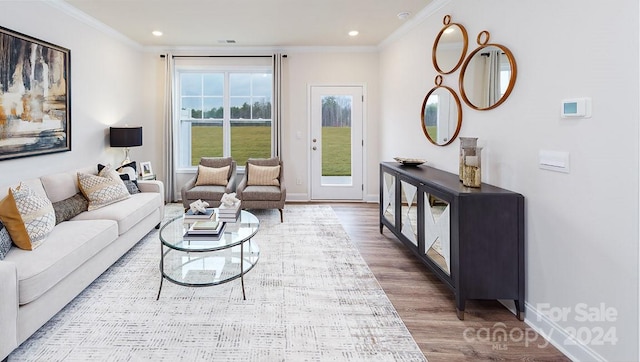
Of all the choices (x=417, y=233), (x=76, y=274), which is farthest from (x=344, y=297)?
(x=76, y=274)

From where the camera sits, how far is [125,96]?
5.30 metres

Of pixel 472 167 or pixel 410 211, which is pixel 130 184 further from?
pixel 472 167

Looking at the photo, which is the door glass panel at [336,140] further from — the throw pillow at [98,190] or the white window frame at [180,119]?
the throw pillow at [98,190]

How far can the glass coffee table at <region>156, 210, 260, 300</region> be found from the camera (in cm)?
261

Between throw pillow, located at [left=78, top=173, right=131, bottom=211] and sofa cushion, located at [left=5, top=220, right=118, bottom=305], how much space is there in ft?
1.64

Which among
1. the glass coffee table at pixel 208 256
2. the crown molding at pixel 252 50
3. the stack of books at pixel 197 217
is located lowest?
the glass coffee table at pixel 208 256

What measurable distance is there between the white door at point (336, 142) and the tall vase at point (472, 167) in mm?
3522

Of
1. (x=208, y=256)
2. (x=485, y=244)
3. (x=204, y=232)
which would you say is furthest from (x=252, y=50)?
(x=485, y=244)

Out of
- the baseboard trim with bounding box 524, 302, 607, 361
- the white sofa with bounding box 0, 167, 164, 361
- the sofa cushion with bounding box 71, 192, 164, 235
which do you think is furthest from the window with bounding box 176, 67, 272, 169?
the baseboard trim with bounding box 524, 302, 607, 361

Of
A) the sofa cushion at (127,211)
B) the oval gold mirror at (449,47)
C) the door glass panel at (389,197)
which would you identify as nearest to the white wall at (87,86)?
the sofa cushion at (127,211)

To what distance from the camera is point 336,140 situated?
20.1 ft

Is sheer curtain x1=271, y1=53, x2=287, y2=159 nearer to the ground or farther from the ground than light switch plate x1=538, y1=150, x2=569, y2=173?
farther from the ground

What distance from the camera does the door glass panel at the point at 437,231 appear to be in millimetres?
2479

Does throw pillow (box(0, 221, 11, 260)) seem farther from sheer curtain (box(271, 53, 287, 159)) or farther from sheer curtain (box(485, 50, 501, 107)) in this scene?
sheer curtain (box(271, 53, 287, 159))
